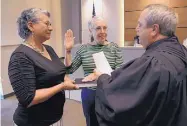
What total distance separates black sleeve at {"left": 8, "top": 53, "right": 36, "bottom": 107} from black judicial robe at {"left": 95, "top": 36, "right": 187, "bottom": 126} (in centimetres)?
43

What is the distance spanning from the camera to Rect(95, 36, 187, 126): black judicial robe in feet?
3.57

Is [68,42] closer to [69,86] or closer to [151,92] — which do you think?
[69,86]

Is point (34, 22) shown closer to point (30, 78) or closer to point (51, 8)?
point (30, 78)

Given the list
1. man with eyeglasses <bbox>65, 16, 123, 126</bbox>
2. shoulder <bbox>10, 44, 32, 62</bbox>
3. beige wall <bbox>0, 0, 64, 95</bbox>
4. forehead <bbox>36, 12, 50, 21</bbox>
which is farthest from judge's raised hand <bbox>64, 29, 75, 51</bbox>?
beige wall <bbox>0, 0, 64, 95</bbox>

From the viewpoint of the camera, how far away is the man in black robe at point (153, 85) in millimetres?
1090

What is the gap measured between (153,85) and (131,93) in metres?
0.11

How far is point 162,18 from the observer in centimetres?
118

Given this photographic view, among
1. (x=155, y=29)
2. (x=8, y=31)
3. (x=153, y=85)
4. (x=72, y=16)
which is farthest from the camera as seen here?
(x=72, y=16)

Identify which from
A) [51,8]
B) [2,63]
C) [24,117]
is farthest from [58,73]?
[51,8]

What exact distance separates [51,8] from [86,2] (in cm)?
87

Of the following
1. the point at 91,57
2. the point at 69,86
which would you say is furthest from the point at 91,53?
the point at 69,86

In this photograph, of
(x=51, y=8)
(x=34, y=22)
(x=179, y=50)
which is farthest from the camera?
(x=51, y=8)

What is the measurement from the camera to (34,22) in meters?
1.51

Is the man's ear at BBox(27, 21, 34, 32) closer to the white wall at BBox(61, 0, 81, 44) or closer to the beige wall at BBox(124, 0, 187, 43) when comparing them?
the beige wall at BBox(124, 0, 187, 43)
